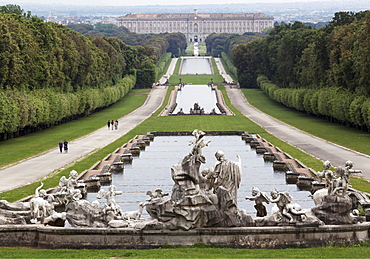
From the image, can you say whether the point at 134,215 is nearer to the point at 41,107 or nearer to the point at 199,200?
the point at 199,200

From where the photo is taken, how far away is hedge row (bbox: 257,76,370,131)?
Answer: 6681 centimetres

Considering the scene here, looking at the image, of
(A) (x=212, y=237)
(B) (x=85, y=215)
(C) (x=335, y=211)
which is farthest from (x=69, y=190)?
(C) (x=335, y=211)

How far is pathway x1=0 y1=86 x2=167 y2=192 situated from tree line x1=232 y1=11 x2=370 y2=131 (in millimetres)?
20654

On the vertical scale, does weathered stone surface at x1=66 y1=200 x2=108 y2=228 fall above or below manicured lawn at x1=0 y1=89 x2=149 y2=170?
above

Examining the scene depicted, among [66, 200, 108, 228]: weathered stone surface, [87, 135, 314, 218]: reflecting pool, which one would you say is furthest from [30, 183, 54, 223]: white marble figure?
[87, 135, 314, 218]: reflecting pool

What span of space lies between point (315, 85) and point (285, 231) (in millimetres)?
70774

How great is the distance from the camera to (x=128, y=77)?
136m

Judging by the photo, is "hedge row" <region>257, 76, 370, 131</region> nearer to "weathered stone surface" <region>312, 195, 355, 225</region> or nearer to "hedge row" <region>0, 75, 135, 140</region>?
"hedge row" <region>0, 75, 135, 140</region>

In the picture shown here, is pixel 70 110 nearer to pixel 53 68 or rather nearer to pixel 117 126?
pixel 53 68

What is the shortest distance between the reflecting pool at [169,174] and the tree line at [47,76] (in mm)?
14014

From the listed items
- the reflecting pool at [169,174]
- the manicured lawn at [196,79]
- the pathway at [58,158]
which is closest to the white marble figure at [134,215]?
the reflecting pool at [169,174]

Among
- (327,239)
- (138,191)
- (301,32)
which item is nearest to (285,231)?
(327,239)

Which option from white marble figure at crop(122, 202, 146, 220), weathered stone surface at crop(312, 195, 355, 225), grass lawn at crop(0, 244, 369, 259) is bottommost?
grass lawn at crop(0, 244, 369, 259)

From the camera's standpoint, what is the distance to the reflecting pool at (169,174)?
34.2m
